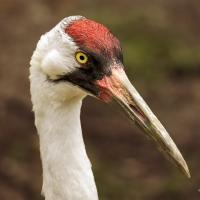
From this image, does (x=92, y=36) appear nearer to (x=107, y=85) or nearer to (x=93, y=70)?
(x=93, y=70)

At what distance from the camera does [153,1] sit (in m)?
12.2

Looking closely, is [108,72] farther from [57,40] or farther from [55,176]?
[55,176]

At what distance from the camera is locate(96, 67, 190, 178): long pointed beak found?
17.2 feet

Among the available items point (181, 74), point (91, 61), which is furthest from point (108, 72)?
point (181, 74)

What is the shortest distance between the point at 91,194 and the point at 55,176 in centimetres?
26

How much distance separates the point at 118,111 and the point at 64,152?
3.07 m

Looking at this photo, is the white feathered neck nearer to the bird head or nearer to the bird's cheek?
the bird head

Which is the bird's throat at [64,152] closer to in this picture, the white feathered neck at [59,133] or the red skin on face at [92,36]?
the white feathered neck at [59,133]

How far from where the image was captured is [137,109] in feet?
17.3

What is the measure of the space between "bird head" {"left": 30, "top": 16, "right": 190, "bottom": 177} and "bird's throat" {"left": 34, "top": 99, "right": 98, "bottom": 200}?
0.50 ft

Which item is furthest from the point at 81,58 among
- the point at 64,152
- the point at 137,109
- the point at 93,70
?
the point at 64,152

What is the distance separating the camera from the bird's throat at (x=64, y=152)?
5527 mm

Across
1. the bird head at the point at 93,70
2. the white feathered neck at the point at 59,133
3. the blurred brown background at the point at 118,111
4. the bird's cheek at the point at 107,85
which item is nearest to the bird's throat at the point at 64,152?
the white feathered neck at the point at 59,133

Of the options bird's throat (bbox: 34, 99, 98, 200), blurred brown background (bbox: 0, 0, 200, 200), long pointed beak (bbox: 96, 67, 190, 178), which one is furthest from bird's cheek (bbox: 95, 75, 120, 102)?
blurred brown background (bbox: 0, 0, 200, 200)
